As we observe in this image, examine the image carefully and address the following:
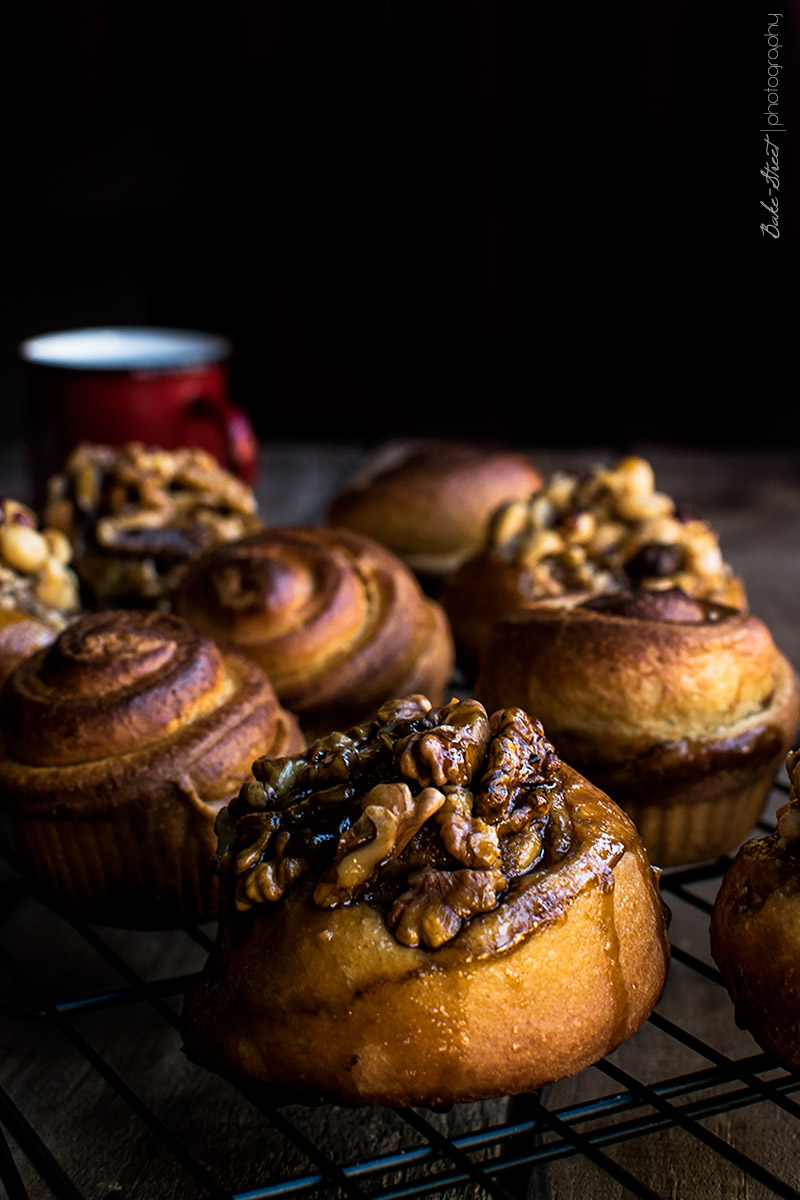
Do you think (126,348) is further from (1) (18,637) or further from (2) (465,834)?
(2) (465,834)

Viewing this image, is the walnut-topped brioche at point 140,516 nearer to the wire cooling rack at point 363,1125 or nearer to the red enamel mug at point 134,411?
the red enamel mug at point 134,411

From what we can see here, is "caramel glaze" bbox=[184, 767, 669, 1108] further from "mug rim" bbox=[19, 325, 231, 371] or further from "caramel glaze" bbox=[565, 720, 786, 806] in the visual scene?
"mug rim" bbox=[19, 325, 231, 371]

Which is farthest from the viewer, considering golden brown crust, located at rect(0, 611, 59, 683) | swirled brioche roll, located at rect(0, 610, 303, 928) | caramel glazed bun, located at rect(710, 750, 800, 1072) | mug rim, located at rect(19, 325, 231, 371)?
mug rim, located at rect(19, 325, 231, 371)

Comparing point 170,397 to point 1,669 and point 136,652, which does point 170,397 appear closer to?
point 1,669

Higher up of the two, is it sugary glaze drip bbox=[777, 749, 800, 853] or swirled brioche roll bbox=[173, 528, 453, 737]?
sugary glaze drip bbox=[777, 749, 800, 853]

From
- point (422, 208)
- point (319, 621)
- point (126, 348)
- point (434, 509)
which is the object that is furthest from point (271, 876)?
point (422, 208)

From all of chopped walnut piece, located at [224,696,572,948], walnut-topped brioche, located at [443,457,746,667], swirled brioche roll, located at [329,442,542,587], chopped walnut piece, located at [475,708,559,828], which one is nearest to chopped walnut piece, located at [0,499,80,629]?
walnut-topped brioche, located at [443,457,746,667]
